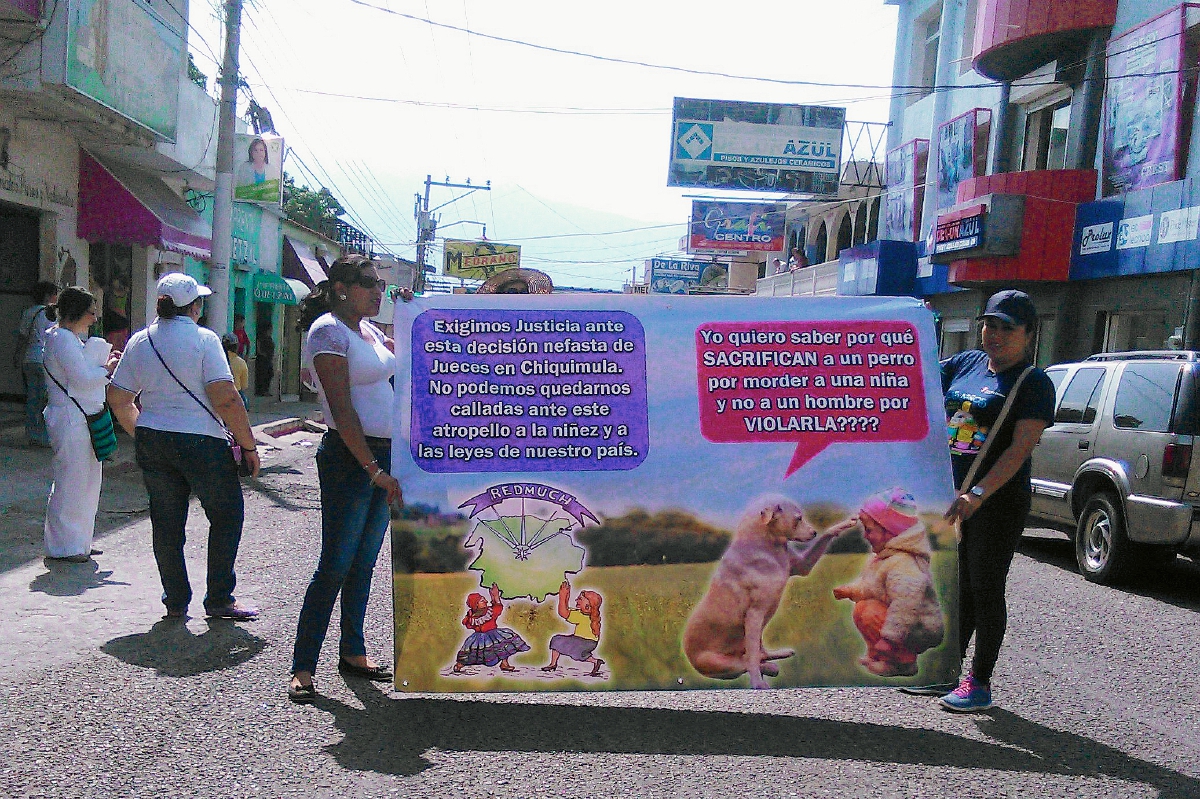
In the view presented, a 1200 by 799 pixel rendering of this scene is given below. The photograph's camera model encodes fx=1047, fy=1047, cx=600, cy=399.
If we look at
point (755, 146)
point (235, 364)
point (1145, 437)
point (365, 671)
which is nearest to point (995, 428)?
point (365, 671)

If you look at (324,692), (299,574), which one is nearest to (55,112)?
(299,574)

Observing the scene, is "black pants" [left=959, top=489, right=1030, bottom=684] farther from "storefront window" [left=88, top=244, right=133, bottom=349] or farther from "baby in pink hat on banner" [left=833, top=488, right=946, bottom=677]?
"storefront window" [left=88, top=244, right=133, bottom=349]

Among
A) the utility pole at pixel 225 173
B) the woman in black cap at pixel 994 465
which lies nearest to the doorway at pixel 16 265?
the utility pole at pixel 225 173

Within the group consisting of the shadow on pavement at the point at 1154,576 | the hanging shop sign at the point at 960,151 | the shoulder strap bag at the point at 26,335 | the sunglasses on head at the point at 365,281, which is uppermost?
the hanging shop sign at the point at 960,151

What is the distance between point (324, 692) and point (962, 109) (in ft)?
72.3

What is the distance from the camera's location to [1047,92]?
63.6 ft

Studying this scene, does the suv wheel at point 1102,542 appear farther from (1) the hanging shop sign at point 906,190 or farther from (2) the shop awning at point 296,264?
(2) the shop awning at point 296,264

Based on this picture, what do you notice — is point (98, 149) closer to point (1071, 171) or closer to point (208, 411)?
point (208, 411)

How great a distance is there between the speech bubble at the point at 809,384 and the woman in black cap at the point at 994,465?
11.9 inches

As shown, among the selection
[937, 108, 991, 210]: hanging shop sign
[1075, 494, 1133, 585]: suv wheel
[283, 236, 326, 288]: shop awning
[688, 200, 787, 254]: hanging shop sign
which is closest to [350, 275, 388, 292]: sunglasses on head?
[1075, 494, 1133, 585]: suv wheel

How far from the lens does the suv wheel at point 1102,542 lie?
313 inches

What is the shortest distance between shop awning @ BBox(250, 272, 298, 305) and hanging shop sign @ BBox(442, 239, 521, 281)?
38.3 metres

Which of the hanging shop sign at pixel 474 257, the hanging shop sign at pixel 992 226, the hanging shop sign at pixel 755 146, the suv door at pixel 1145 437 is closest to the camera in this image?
the suv door at pixel 1145 437

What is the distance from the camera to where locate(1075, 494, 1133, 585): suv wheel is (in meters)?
7.96
